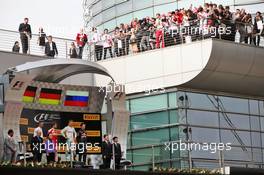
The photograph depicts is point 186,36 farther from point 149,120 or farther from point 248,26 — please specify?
point 149,120

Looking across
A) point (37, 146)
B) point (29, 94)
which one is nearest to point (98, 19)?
point (29, 94)

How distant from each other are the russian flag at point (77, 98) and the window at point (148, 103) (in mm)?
6604

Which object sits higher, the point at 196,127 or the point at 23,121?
the point at 196,127

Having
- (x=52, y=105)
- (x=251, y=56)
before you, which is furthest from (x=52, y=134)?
(x=251, y=56)

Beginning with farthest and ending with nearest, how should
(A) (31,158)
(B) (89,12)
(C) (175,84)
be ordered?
(B) (89,12) → (C) (175,84) → (A) (31,158)

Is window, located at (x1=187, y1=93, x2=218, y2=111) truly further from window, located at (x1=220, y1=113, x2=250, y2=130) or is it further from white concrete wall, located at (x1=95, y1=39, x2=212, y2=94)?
white concrete wall, located at (x1=95, y1=39, x2=212, y2=94)

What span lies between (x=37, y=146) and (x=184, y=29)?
11480mm

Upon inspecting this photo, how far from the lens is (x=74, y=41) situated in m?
43.8

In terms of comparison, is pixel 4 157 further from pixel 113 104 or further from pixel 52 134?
pixel 113 104

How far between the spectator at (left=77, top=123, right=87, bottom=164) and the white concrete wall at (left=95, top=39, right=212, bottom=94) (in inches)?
293

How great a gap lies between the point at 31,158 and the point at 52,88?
5181 mm

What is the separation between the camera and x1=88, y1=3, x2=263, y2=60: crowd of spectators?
131ft

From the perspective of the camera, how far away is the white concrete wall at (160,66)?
40.8 m

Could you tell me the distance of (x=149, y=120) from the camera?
42.8 meters
